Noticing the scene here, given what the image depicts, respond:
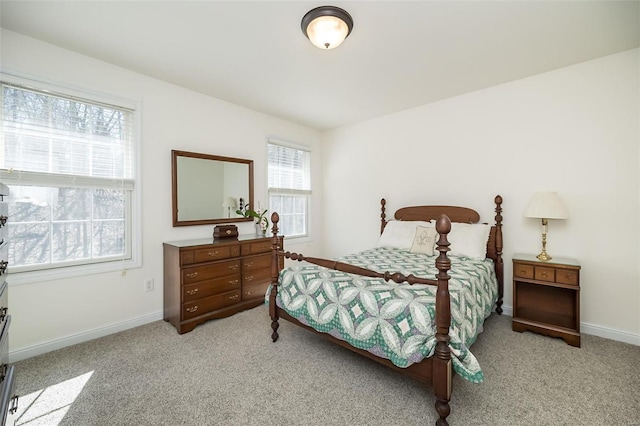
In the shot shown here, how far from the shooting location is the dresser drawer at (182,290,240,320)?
2.76 meters

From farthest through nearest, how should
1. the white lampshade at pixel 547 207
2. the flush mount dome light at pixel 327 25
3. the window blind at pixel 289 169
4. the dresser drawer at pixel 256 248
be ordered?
1. the window blind at pixel 289 169
2. the dresser drawer at pixel 256 248
3. the white lampshade at pixel 547 207
4. the flush mount dome light at pixel 327 25

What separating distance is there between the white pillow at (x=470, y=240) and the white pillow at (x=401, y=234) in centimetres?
36

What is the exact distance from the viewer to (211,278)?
9.68 feet

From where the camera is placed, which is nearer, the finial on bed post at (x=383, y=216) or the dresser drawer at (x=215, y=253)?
the dresser drawer at (x=215, y=253)

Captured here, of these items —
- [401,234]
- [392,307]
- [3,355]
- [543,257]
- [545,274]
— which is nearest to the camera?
[3,355]

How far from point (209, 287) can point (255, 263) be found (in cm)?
61

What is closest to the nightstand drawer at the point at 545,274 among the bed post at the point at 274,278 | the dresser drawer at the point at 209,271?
the bed post at the point at 274,278

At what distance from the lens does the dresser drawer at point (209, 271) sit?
9.10 feet

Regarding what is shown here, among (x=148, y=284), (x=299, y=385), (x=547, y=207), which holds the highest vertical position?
(x=547, y=207)

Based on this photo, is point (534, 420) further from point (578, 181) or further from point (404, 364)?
point (578, 181)

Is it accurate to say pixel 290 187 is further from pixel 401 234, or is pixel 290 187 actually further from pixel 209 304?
pixel 209 304

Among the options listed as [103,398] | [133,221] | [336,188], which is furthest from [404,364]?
[336,188]

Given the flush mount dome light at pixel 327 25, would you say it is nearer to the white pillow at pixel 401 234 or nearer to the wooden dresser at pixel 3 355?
the wooden dresser at pixel 3 355

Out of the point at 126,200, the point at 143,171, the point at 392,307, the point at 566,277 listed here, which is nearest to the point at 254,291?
the point at 126,200
